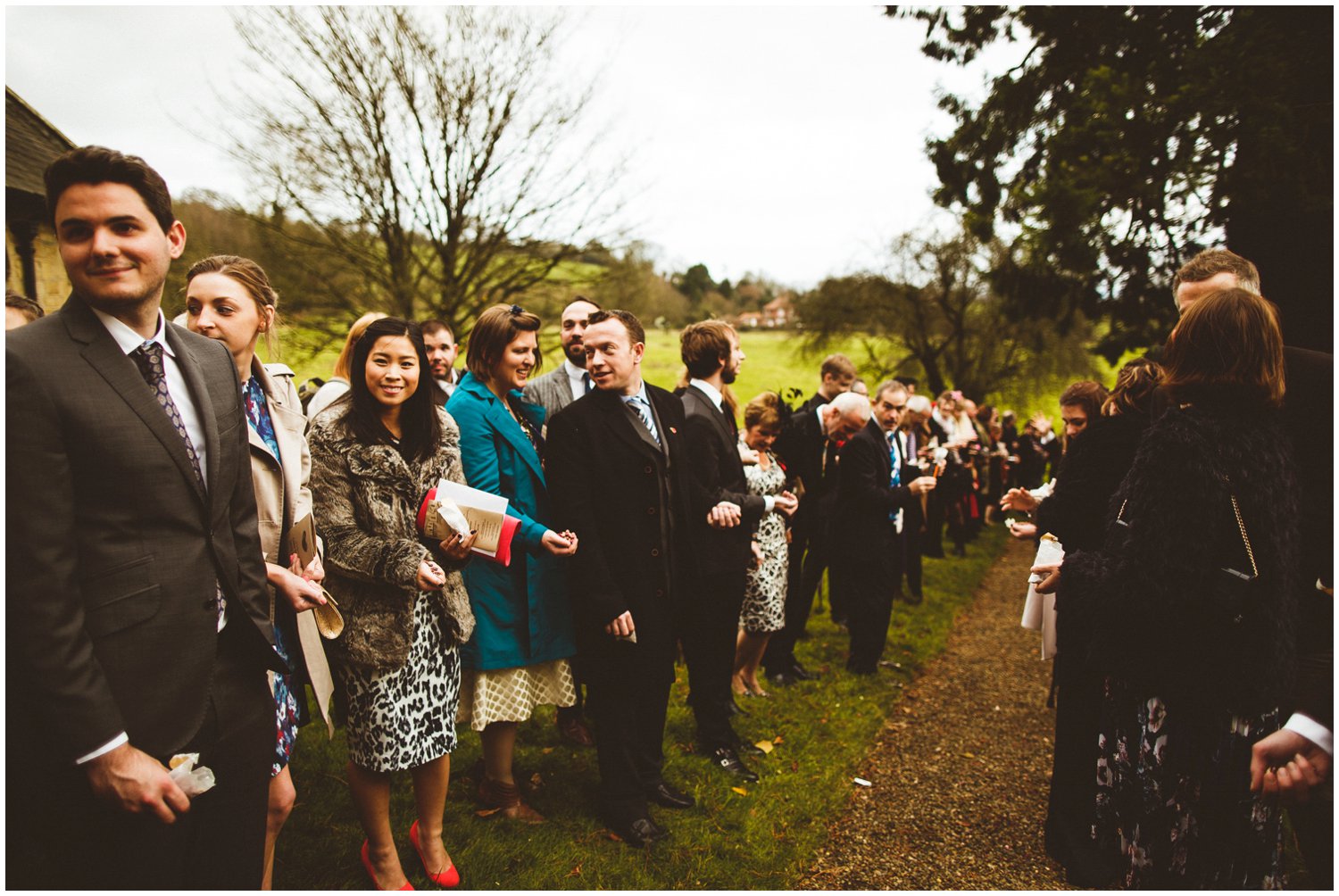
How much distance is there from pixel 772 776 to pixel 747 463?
6.62ft

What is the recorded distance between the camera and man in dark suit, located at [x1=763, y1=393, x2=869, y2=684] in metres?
6.18

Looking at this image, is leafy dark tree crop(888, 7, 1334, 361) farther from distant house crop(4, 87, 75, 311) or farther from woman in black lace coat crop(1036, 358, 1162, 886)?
distant house crop(4, 87, 75, 311)

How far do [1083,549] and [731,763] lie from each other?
2.31 meters

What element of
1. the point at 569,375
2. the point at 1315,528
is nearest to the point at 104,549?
the point at 569,375

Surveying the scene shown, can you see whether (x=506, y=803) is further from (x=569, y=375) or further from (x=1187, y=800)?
(x=1187, y=800)

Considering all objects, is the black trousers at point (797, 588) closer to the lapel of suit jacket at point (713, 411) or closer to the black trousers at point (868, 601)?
the black trousers at point (868, 601)

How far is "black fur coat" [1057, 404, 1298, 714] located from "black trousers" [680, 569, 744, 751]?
7.22 feet

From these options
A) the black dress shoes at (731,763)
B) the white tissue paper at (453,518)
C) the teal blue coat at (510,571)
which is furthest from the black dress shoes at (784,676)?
the white tissue paper at (453,518)

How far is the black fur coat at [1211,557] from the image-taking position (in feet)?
7.61

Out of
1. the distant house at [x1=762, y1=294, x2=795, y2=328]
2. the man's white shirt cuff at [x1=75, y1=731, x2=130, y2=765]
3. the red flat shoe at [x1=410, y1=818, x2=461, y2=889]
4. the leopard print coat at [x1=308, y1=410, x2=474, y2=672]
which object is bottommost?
the red flat shoe at [x1=410, y1=818, x2=461, y2=889]

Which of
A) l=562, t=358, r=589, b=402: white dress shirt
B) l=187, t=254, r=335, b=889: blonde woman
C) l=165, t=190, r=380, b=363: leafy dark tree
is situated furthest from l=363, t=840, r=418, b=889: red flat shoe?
l=165, t=190, r=380, b=363: leafy dark tree

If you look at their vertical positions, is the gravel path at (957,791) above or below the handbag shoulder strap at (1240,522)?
below

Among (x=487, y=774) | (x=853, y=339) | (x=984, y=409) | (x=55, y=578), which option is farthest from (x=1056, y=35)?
(x=853, y=339)

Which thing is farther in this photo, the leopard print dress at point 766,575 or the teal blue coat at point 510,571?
the leopard print dress at point 766,575
